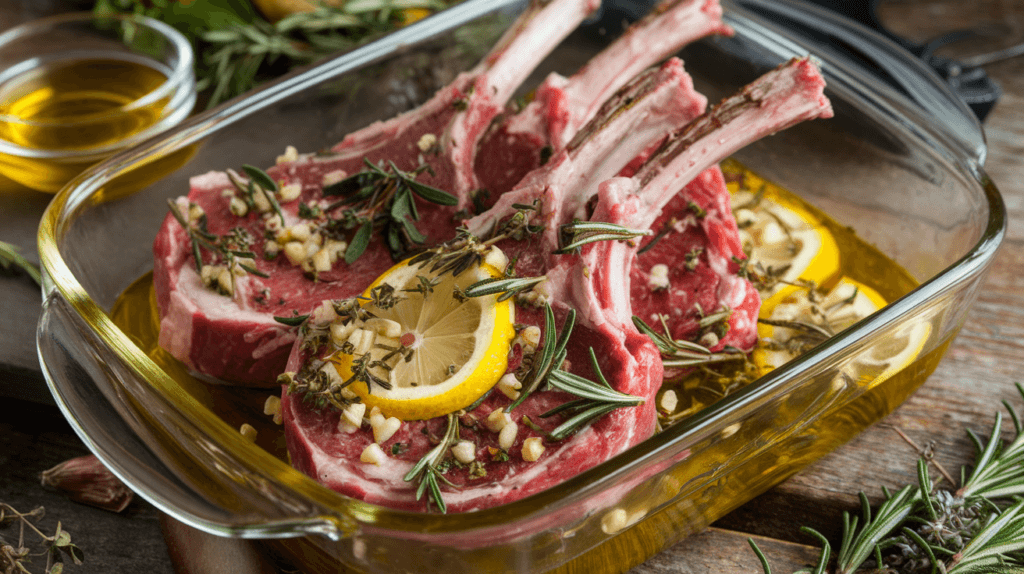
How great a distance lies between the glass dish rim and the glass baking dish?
0.30m

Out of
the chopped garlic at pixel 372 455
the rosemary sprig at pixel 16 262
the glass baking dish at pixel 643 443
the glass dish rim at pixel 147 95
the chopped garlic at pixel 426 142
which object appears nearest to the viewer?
the glass baking dish at pixel 643 443

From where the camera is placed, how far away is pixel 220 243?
1729 millimetres

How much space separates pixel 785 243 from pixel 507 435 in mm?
1049

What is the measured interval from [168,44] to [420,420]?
5.85ft

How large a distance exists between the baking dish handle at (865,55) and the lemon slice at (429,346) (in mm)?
1236

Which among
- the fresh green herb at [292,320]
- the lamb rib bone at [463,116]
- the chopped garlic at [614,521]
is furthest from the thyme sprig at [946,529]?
the lamb rib bone at [463,116]

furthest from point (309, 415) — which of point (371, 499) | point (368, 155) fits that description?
point (368, 155)

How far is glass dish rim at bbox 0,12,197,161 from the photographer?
2209 mm

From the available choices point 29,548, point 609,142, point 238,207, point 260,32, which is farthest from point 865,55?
point 29,548

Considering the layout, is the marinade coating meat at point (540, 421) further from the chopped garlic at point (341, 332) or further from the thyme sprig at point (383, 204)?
the thyme sprig at point (383, 204)

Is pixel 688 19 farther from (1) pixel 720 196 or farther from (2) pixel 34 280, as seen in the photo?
(2) pixel 34 280

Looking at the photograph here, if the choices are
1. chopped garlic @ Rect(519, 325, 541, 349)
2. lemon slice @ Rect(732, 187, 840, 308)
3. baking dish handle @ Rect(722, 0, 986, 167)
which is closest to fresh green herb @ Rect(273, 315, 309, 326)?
chopped garlic @ Rect(519, 325, 541, 349)

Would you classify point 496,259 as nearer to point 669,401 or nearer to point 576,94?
point 669,401

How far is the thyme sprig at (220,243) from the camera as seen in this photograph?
1.68 meters
